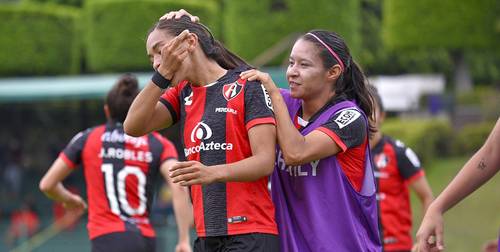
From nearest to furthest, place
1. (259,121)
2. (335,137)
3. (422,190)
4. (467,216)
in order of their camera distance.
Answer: (259,121), (335,137), (422,190), (467,216)

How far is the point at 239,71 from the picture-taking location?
17.6 ft

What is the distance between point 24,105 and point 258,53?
809 centimetres

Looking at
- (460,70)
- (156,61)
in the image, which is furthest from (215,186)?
(460,70)

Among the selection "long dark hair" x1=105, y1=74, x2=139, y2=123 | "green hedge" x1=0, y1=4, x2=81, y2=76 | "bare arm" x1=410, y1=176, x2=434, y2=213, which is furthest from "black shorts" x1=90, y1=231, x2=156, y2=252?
"green hedge" x1=0, y1=4, x2=81, y2=76

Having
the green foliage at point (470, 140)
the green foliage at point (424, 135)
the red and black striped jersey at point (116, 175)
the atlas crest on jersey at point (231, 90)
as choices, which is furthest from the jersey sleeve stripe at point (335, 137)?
the green foliage at point (470, 140)

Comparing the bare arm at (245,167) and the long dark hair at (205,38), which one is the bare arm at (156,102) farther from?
the bare arm at (245,167)

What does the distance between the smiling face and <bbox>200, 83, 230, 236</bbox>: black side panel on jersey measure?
377 mm

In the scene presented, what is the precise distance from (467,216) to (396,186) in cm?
1313

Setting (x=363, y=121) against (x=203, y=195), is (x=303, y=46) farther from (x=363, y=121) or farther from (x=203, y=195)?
(x=203, y=195)

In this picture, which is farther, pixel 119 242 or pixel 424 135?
pixel 424 135

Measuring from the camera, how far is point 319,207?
526 cm

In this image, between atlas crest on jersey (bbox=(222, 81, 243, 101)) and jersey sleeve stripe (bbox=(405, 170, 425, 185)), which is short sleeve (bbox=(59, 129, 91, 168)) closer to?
atlas crest on jersey (bbox=(222, 81, 243, 101))

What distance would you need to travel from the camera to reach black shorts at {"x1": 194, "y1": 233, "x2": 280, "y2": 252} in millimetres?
5137

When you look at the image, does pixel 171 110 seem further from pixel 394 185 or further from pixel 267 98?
pixel 394 185
